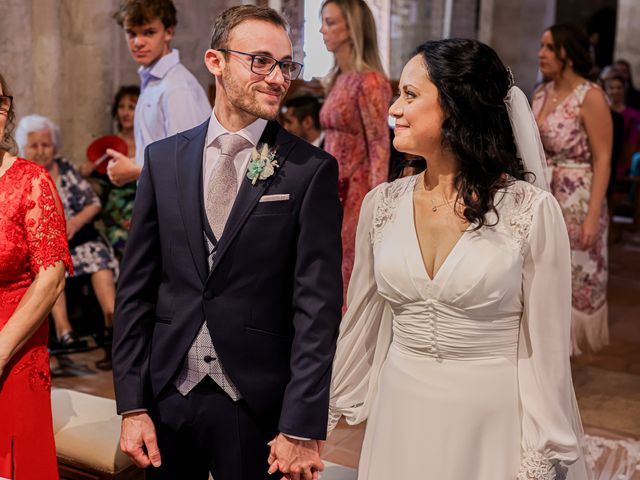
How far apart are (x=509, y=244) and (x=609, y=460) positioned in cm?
212

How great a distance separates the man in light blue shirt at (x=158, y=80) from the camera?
402cm

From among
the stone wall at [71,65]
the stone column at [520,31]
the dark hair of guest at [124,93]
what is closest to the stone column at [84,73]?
the stone wall at [71,65]

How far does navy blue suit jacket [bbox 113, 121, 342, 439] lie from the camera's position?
2.12m

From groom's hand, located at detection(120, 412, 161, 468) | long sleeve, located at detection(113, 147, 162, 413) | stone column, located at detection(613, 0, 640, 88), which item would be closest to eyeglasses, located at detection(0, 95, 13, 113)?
long sleeve, located at detection(113, 147, 162, 413)

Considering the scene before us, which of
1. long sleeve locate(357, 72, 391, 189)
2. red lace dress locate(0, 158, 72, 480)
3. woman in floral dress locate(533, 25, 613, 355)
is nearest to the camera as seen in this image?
red lace dress locate(0, 158, 72, 480)

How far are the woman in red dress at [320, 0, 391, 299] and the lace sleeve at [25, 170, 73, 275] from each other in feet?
7.38

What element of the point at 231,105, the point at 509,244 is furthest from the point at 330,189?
the point at 509,244

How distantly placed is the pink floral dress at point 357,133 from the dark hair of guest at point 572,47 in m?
1.02

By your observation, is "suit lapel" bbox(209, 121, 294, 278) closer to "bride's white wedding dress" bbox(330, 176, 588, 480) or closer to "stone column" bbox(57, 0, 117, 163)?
"bride's white wedding dress" bbox(330, 176, 588, 480)

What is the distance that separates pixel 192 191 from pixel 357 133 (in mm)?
2698

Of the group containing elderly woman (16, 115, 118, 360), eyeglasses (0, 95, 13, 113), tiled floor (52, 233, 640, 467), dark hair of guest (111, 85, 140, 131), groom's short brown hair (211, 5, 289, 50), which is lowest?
tiled floor (52, 233, 640, 467)

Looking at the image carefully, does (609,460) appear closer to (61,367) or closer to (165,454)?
(165,454)

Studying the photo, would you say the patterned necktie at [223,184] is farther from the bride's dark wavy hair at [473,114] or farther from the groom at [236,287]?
the bride's dark wavy hair at [473,114]

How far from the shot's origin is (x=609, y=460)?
3982mm
